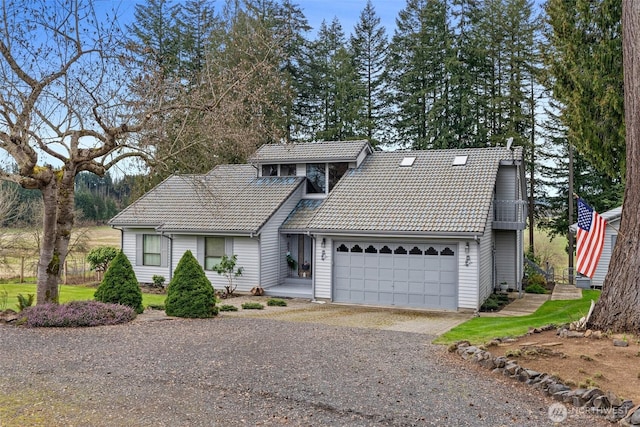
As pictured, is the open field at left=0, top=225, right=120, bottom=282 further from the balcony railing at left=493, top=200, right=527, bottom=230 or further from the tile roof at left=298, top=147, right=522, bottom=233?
the balcony railing at left=493, top=200, right=527, bottom=230

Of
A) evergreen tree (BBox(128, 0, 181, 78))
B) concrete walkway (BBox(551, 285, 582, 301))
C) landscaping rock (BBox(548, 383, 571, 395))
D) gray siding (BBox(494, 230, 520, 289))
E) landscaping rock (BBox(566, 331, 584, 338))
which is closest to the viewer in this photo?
landscaping rock (BBox(548, 383, 571, 395))

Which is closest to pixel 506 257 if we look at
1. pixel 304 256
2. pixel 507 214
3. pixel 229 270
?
pixel 507 214

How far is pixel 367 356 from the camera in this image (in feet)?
29.8

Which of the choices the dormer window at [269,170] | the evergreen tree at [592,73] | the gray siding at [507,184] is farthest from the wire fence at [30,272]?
the evergreen tree at [592,73]

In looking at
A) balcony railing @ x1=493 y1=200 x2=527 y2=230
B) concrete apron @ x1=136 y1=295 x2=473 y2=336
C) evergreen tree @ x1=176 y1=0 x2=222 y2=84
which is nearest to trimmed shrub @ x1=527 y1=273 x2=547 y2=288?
balcony railing @ x1=493 y1=200 x2=527 y2=230

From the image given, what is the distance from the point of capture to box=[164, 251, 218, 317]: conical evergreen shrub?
1320cm

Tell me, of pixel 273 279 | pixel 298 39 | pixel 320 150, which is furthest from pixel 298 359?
pixel 298 39

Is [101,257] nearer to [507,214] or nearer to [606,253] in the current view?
[507,214]

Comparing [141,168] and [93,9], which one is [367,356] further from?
[93,9]

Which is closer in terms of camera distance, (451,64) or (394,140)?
(451,64)

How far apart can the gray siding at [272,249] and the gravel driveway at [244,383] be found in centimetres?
835

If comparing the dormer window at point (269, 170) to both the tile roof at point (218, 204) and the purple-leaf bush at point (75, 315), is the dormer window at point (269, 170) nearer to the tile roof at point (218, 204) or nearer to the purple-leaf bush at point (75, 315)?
the tile roof at point (218, 204)

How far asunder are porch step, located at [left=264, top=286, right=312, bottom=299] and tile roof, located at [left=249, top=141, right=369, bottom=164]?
17.6 feet

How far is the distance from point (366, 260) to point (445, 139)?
15384mm
